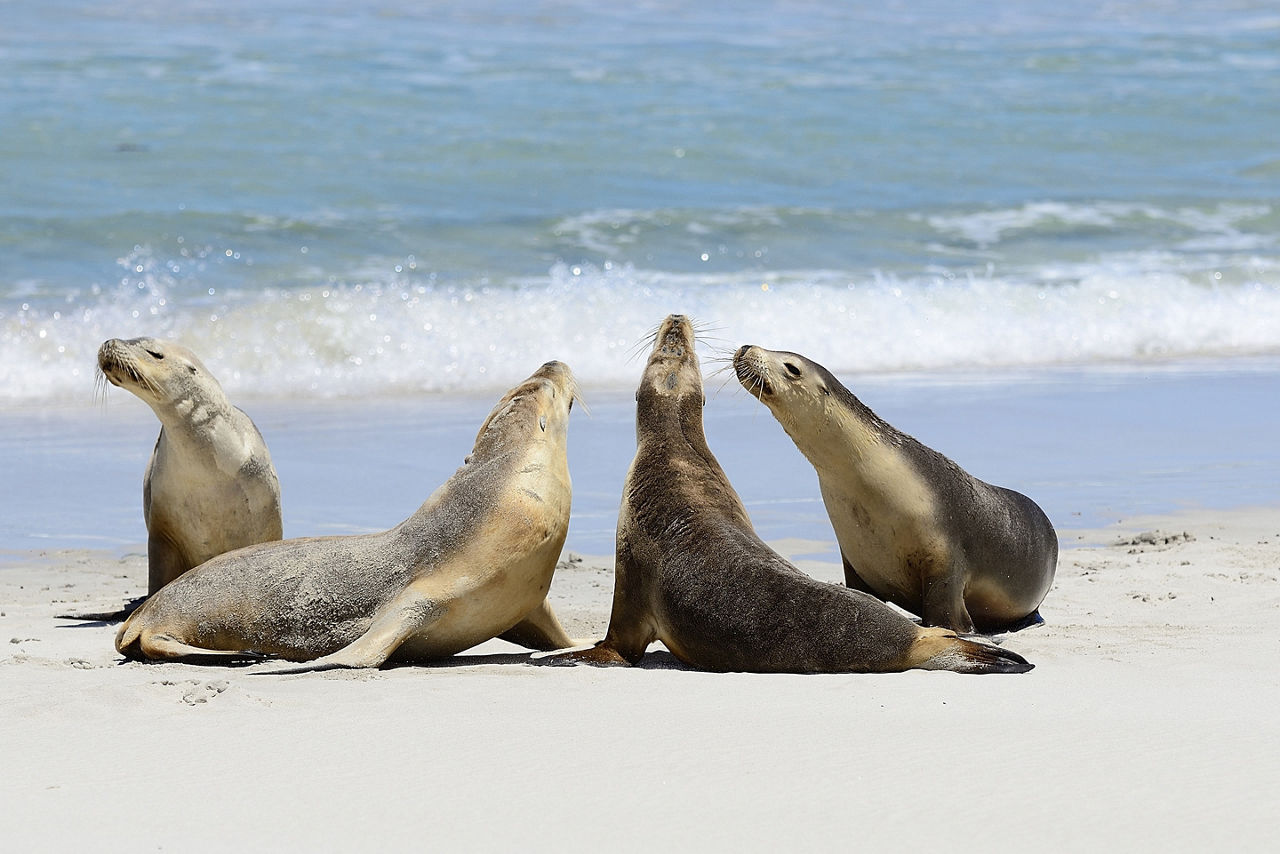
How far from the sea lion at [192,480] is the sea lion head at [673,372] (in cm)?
133

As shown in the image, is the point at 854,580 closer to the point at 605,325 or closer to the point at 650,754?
the point at 650,754

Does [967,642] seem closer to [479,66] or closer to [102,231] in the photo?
[102,231]

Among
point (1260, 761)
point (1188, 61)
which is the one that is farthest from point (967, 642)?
point (1188, 61)

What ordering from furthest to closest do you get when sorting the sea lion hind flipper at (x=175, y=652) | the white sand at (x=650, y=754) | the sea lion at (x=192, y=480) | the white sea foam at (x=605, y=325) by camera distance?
the white sea foam at (x=605, y=325) < the sea lion at (x=192, y=480) < the sea lion hind flipper at (x=175, y=652) < the white sand at (x=650, y=754)

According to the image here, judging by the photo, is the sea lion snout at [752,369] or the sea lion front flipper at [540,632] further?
the sea lion snout at [752,369]

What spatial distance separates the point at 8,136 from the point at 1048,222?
9541 mm

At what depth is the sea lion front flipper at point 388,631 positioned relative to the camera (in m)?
4.53

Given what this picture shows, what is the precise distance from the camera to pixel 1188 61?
23000 millimetres

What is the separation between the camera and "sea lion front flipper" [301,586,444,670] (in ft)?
14.9

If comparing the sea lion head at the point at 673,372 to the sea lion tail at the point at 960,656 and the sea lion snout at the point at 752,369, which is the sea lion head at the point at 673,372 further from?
the sea lion tail at the point at 960,656

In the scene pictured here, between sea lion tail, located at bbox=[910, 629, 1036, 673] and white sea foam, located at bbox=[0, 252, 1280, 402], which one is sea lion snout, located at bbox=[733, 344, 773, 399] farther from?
white sea foam, located at bbox=[0, 252, 1280, 402]

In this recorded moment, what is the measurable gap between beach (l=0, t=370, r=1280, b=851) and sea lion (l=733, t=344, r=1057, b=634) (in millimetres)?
230

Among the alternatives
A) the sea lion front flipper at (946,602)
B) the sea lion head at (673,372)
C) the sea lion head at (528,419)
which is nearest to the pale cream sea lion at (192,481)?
the sea lion head at (528,419)

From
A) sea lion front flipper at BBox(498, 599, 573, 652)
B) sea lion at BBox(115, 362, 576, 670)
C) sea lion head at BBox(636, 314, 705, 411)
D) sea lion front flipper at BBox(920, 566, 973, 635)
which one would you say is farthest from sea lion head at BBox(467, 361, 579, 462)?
sea lion front flipper at BBox(920, 566, 973, 635)
